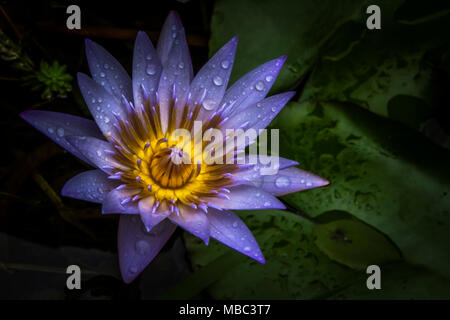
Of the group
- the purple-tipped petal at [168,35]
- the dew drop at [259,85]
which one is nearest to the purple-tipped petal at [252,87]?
the dew drop at [259,85]

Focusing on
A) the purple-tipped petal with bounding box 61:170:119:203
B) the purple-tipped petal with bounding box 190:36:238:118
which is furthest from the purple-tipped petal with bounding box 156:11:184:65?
the purple-tipped petal with bounding box 61:170:119:203

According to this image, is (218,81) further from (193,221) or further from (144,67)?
(193,221)

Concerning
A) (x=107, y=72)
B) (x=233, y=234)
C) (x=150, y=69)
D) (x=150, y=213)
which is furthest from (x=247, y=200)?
(x=107, y=72)

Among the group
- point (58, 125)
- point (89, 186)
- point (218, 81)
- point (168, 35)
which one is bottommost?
point (89, 186)

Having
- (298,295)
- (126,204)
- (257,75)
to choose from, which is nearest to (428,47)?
(257,75)

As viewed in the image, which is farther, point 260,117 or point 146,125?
point 146,125

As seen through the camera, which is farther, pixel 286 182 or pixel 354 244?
pixel 354 244

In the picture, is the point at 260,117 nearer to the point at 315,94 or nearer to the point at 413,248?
the point at 315,94
